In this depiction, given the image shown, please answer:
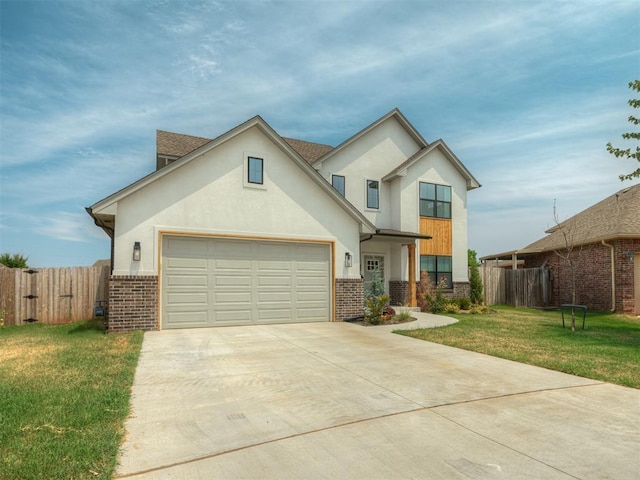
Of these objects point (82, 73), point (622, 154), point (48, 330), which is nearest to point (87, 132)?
point (82, 73)

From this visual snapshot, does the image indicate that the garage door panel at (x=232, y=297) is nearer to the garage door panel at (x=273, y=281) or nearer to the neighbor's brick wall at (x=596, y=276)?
the garage door panel at (x=273, y=281)

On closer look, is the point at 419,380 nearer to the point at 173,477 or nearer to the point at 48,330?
the point at 173,477

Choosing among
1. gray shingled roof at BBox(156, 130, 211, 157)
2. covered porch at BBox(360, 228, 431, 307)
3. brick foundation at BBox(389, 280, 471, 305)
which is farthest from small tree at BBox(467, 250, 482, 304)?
gray shingled roof at BBox(156, 130, 211, 157)

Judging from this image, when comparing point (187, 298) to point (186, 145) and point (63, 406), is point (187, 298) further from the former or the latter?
point (186, 145)

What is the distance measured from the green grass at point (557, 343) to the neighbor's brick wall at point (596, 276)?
2575 millimetres

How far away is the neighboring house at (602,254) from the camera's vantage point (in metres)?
16.9

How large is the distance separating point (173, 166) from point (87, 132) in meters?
6.07

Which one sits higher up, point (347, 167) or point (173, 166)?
point (347, 167)

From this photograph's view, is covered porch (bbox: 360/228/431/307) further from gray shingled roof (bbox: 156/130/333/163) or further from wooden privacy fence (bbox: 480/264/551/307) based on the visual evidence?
wooden privacy fence (bbox: 480/264/551/307)

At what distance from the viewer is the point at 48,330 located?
1177cm

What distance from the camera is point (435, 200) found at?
64.3ft

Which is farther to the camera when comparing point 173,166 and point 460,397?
point 173,166

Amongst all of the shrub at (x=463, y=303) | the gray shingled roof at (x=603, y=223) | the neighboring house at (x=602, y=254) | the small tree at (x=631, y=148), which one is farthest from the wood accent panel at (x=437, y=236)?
the small tree at (x=631, y=148)

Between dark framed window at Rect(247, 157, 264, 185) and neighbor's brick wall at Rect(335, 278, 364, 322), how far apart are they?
13.7ft
